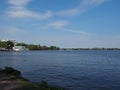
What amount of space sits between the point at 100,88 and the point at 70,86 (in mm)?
3816

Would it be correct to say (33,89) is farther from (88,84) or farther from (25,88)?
(88,84)

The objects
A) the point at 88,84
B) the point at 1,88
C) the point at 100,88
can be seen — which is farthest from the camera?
the point at 88,84

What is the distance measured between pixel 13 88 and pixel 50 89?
3.34 m

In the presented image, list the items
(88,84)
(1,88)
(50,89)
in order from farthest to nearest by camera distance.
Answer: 1. (88,84)
2. (50,89)
3. (1,88)

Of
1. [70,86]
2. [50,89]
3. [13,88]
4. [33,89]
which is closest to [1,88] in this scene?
[13,88]

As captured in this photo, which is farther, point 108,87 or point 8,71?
point 8,71

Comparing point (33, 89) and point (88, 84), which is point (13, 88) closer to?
point (33, 89)

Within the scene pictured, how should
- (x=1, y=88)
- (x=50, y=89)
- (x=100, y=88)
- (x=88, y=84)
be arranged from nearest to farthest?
(x=1, y=88), (x=50, y=89), (x=100, y=88), (x=88, y=84)

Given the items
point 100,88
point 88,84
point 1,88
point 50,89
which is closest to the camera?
point 1,88

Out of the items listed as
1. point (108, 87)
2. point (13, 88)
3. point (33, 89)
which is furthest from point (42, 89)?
point (108, 87)

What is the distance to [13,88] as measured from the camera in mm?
19547

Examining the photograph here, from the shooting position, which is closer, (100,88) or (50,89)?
(50,89)

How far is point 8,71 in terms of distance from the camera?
110 feet

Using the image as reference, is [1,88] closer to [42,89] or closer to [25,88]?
[25,88]
